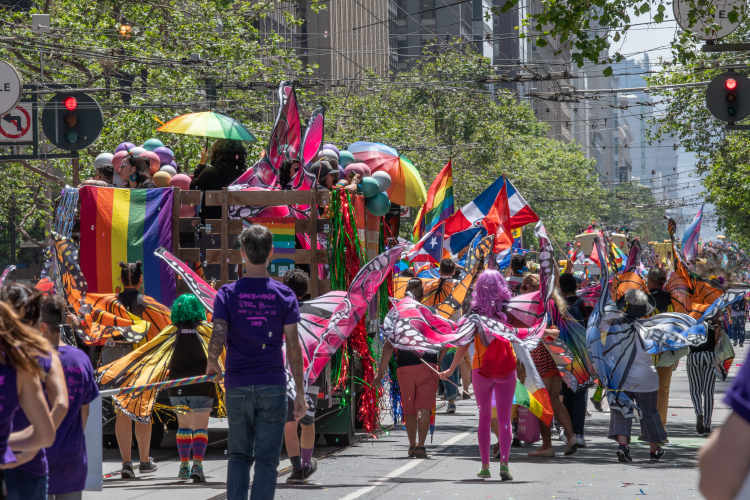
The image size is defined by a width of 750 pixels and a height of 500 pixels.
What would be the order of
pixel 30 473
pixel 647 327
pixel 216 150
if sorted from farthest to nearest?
pixel 216 150, pixel 647 327, pixel 30 473

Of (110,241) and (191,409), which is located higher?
(110,241)

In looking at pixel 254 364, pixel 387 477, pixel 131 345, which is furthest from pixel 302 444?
pixel 254 364

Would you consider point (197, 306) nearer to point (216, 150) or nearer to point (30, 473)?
point (216, 150)

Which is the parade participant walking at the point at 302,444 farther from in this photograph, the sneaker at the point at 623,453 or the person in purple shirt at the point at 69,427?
the person in purple shirt at the point at 69,427

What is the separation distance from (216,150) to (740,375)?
9.03 m

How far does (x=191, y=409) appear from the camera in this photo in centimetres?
845

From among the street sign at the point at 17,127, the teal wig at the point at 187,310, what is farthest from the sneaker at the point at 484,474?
the street sign at the point at 17,127

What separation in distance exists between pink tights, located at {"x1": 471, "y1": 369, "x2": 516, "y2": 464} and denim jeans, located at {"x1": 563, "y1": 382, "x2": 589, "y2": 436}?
2.06 metres

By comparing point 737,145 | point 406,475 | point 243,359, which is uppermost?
point 737,145

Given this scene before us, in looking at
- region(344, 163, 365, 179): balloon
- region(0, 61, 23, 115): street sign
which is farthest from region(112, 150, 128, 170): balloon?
region(344, 163, 365, 179): balloon

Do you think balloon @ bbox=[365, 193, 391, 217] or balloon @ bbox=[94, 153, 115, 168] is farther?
balloon @ bbox=[94, 153, 115, 168]

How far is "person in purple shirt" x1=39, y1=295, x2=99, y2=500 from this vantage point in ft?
14.8

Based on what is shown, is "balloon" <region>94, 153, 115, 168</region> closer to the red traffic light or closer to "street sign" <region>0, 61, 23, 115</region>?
"street sign" <region>0, 61, 23, 115</region>

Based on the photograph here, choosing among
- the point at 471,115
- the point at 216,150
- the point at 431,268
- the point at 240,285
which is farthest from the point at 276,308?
the point at 471,115
